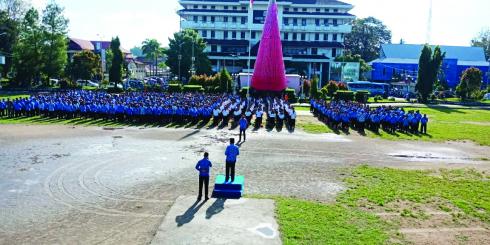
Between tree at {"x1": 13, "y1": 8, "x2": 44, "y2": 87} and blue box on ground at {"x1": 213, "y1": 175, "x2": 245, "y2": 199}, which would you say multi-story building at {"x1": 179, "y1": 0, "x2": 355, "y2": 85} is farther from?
blue box on ground at {"x1": 213, "y1": 175, "x2": 245, "y2": 199}

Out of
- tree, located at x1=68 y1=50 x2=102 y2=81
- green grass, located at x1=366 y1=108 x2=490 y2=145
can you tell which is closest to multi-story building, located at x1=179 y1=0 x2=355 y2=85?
tree, located at x1=68 y1=50 x2=102 y2=81

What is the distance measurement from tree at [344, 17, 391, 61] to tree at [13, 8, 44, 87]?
234 ft

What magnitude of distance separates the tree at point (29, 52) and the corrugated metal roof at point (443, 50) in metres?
59.8

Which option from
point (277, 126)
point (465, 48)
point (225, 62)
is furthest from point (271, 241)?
point (465, 48)

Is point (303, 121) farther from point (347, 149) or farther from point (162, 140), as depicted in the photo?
point (162, 140)

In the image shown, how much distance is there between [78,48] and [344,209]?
79911 mm

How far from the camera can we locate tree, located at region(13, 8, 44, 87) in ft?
170

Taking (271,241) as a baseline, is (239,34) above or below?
above

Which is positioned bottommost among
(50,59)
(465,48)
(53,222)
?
(53,222)

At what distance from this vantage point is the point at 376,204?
11000mm

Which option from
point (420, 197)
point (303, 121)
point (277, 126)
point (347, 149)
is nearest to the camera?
point (420, 197)

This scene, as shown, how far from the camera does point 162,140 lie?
63.7 ft

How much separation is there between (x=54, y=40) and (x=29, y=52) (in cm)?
349

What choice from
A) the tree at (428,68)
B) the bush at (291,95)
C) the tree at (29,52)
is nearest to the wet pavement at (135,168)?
the bush at (291,95)
